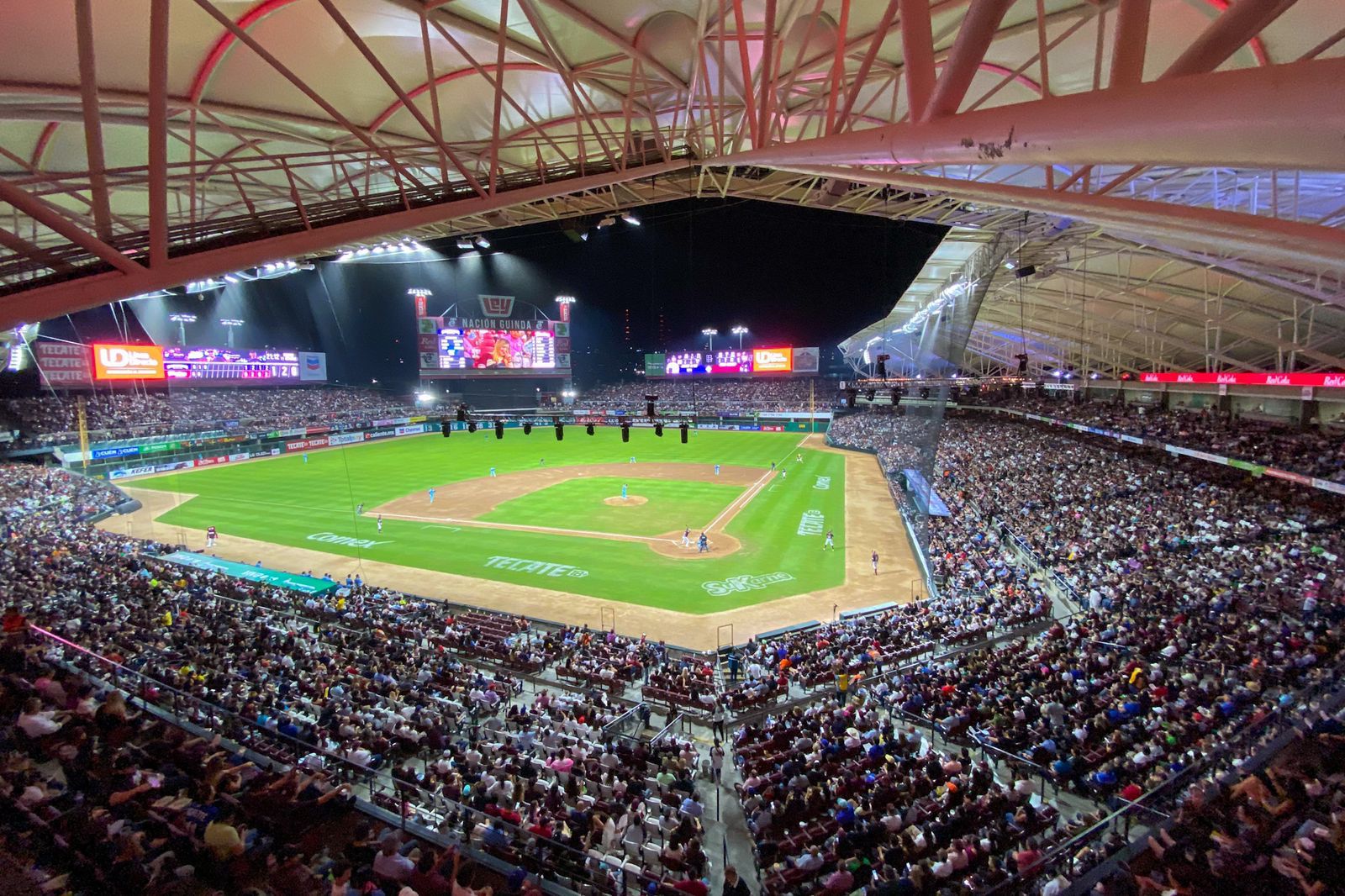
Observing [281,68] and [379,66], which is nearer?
[281,68]

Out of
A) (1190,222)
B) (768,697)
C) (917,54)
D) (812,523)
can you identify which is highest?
(917,54)

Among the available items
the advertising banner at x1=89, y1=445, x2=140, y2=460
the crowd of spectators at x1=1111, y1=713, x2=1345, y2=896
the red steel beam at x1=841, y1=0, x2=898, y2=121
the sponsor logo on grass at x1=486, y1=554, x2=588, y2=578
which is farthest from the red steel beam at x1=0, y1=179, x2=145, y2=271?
the advertising banner at x1=89, y1=445, x2=140, y2=460

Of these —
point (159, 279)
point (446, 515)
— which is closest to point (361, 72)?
point (159, 279)

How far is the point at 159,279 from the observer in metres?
6.13

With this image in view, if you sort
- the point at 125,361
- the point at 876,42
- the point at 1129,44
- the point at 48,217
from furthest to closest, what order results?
the point at 125,361, the point at 876,42, the point at 48,217, the point at 1129,44

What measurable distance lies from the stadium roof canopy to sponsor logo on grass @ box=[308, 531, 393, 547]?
14140 mm

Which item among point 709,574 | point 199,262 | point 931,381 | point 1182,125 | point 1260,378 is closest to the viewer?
point 1182,125

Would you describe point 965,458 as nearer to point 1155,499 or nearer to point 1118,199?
point 1155,499

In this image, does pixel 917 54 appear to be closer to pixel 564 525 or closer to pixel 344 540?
pixel 564 525

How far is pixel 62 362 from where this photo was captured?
4453 centimetres

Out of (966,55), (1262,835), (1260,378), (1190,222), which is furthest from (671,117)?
(1260,378)

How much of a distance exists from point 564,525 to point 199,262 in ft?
80.3

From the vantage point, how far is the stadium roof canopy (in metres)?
3.08

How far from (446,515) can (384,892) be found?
28493mm
